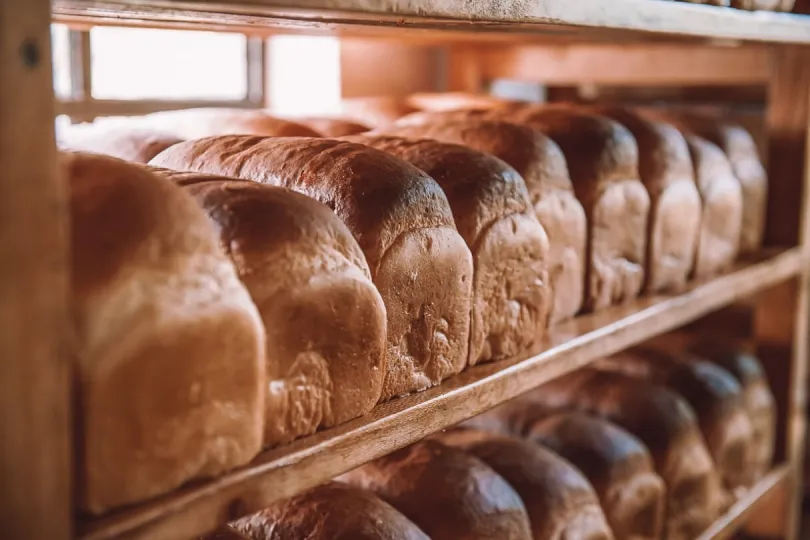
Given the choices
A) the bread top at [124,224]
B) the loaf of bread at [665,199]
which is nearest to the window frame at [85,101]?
the loaf of bread at [665,199]

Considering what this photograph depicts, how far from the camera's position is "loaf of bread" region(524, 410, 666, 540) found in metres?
1.84

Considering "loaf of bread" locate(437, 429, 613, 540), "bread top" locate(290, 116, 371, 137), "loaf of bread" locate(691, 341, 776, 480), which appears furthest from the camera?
"loaf of bread" locate(691, 341, 776, 480)

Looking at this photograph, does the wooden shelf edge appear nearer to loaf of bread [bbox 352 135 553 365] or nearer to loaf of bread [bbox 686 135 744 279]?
loaf of bread [bbox 686 135 744 279]

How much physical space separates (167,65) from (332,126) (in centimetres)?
120

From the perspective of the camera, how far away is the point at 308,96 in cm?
289

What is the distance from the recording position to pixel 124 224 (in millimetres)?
866

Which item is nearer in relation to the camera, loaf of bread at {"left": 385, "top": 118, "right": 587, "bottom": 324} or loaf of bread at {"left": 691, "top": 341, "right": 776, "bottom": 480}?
loaf of bread at {"left": 385, "top": 118, "right": 587, "bottom": 324}

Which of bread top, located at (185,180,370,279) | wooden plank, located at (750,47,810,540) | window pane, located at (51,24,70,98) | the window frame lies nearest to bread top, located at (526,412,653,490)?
wooden plank, located at (750,47,810,540)

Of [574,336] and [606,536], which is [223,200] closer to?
[574,336]

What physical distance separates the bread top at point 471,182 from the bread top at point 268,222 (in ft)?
0.99

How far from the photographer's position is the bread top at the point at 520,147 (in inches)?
61.3

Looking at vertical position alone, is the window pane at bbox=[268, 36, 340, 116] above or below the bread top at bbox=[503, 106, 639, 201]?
above

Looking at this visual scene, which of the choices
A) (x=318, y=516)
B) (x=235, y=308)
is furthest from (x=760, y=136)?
(x=235, y=308)

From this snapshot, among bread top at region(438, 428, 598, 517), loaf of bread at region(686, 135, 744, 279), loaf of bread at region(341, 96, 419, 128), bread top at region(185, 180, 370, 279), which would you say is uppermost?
loaf of bread at region(341, 96, 419, 128)
